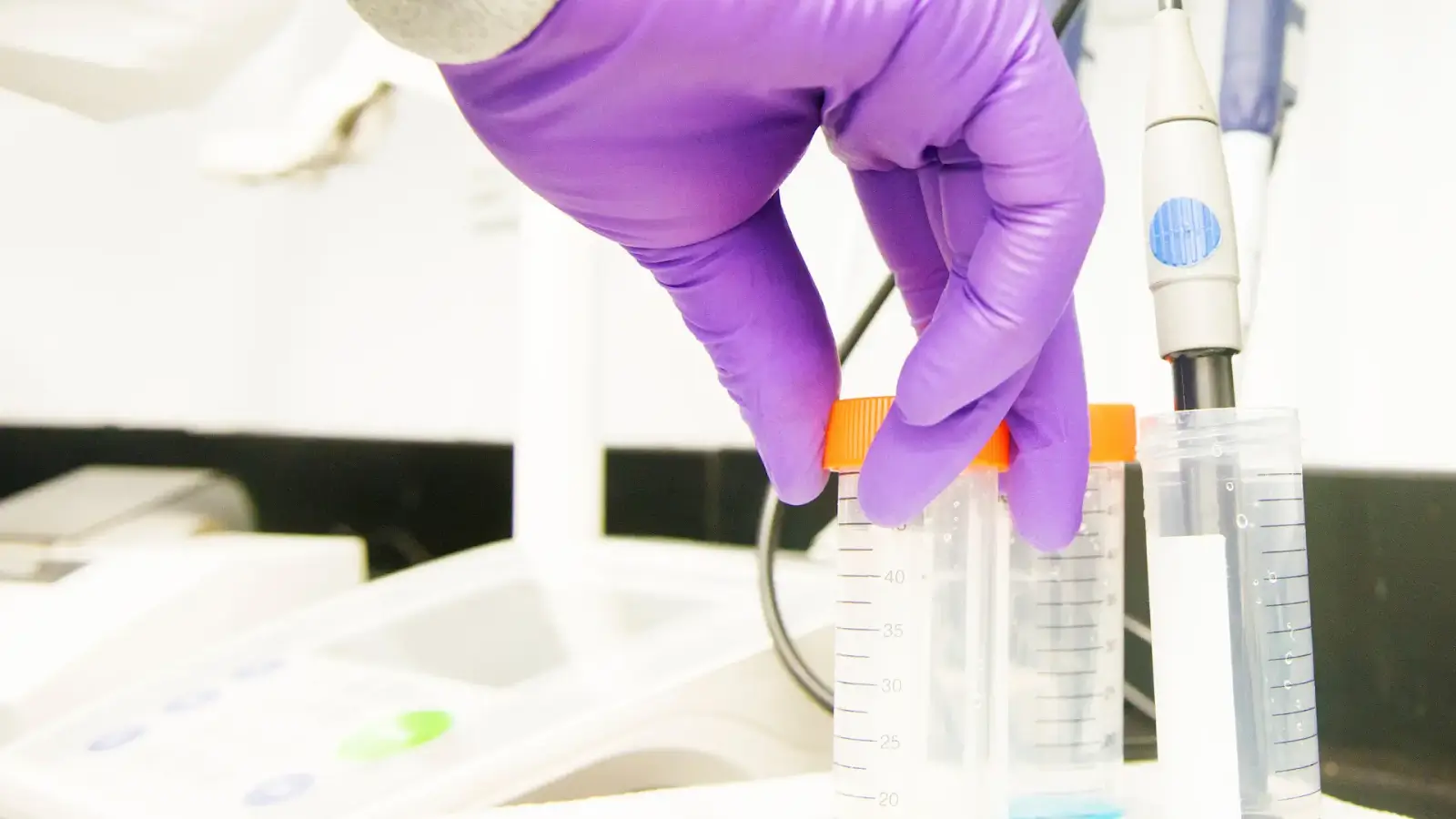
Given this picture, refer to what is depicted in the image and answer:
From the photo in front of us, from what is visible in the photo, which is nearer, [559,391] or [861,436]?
[861,436]

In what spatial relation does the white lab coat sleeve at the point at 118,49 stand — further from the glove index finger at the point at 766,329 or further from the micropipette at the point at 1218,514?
the micropipette at the point at 1218,514

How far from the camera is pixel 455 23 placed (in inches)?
9.4

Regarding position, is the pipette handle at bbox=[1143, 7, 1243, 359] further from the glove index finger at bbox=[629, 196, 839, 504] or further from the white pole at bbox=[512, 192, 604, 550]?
the white pole at bbox=[512, 192, 604, 550]

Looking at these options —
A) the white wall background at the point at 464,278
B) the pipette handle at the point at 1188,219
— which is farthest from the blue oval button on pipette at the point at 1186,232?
the white wall background at the point at 464,278

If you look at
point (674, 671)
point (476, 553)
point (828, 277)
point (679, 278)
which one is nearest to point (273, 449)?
point (476, 553)

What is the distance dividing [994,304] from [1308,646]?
0.61 feet

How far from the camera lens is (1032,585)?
39cm

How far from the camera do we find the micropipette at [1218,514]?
34 centimetres

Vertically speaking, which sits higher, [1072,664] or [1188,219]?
[1188,219]

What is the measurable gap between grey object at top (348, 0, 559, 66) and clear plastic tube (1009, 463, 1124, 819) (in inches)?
10.8

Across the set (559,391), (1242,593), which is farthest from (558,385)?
(1242,593)

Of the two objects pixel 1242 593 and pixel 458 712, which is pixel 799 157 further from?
pixel 458 712

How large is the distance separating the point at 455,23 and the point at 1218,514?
0.30m

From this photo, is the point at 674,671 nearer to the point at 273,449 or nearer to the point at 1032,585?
the point at 1032,585
